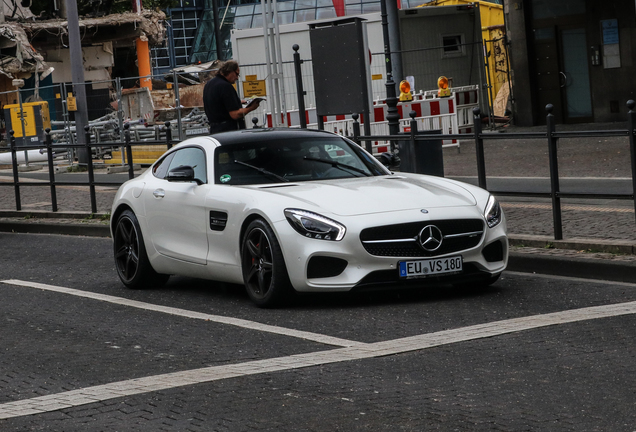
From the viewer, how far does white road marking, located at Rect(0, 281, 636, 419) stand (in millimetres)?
5695

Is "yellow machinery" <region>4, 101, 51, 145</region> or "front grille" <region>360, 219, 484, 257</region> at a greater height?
"yellow machinery" <region>4, 101, 51, 145</region>

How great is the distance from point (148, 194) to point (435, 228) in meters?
2.85

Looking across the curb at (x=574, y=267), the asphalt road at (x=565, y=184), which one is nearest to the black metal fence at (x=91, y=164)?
the asphalt road at (x=565, y=184)

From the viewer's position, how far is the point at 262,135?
9.34 meters

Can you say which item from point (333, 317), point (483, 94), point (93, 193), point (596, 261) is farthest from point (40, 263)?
point (483, 94)

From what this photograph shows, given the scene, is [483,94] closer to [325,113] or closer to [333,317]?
[325,113]

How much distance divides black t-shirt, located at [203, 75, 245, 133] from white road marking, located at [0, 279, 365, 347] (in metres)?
4.06

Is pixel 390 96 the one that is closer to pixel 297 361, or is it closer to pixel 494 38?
pixel 297 361

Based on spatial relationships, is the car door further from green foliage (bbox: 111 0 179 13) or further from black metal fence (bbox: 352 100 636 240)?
green foliage (bbox: 111 0 179 13)

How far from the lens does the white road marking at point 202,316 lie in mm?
6996

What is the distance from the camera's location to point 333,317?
7.79 metres

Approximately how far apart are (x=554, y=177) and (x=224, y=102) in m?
4.90

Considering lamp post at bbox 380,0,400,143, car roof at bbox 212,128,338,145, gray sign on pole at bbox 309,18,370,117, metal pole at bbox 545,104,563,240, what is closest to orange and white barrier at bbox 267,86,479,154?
lamp post at bbox 380,0,400,143

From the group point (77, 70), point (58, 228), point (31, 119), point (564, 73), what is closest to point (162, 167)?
point (58, 228)
